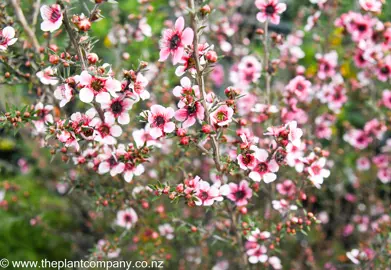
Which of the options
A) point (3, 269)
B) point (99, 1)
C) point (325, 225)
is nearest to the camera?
point (99, 1)

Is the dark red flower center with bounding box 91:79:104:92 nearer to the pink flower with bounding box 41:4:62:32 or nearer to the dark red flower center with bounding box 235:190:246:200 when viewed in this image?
the pink flower with bounding box 41:4:62:32

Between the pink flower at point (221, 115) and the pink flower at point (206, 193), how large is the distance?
0.28 m

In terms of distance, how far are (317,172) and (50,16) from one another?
1505 millimetres

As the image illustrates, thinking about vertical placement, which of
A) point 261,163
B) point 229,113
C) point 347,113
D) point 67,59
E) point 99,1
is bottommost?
point 347,113

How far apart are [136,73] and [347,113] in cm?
341

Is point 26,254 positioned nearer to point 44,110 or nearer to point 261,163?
point 44,110

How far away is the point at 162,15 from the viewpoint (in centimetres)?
416

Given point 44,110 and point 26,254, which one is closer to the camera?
point 44,110

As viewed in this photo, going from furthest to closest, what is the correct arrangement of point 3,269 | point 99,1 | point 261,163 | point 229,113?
point 3,269, point 261,163, point 229,113, point 99,1

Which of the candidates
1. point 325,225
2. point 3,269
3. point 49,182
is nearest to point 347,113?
point 325,225

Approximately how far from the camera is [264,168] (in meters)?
1.81

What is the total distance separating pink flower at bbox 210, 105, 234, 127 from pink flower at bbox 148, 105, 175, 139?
0.60 ft

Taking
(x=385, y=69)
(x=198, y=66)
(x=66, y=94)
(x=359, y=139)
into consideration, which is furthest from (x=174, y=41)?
(x=359, y=139)

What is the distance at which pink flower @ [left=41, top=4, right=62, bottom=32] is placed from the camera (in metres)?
1.62
